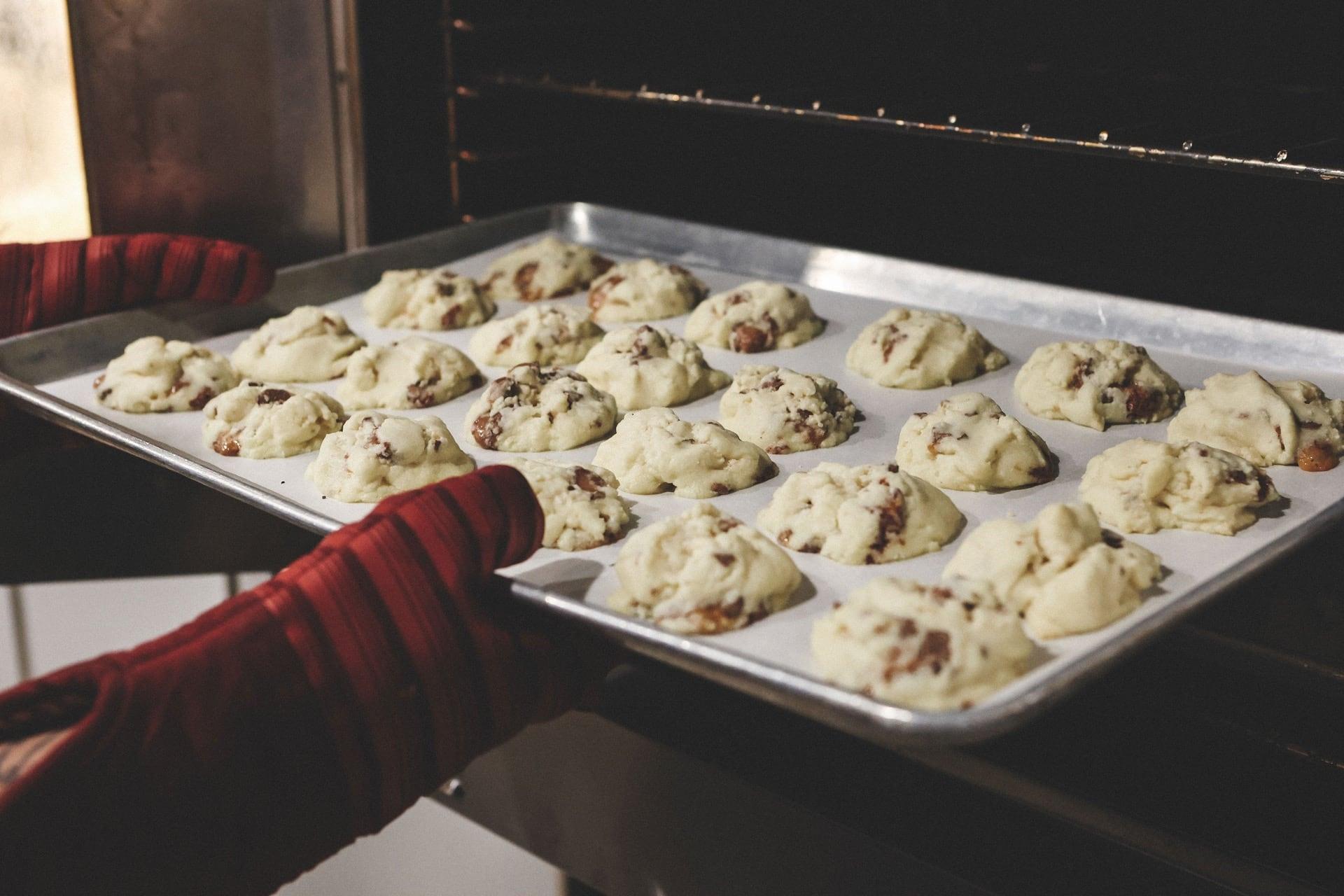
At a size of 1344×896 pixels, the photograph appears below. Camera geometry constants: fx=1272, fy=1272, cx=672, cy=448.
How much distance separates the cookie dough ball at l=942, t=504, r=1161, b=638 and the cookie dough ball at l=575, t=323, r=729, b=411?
0.71m

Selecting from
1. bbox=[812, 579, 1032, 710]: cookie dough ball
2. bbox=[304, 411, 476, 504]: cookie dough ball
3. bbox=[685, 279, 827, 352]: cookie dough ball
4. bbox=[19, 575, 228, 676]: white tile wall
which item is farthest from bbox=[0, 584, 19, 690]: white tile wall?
bbox=[812, 579, 1032, 710]: cookie dough ball

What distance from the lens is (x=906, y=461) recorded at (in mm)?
1914

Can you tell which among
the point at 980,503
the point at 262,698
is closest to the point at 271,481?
the point at 262,698

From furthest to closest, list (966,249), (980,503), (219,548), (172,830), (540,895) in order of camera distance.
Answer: (219,548), (966,249), (540,895), (980,503), (172,830)

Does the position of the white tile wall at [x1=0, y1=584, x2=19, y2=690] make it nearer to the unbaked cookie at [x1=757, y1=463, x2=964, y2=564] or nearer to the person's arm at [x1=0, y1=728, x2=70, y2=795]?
the person's arm at [x1=0, y1=728, x2=70, y2=795]

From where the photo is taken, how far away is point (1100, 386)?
2016 mm

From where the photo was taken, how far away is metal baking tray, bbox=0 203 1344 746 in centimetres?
129

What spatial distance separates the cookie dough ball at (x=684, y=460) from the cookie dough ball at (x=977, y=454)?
0.78 feet

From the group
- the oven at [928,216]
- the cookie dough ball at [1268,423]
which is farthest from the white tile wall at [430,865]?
the cookie dough ball at [1268,423]

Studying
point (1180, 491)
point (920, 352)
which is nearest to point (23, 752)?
point (1180, 491)

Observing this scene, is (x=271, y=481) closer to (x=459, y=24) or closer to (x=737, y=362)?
(x=737, y=362)

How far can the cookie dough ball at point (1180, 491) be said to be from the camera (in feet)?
5.44

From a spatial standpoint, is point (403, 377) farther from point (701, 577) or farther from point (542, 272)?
point (701, 577)

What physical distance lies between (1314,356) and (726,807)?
125cm
